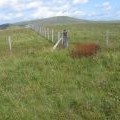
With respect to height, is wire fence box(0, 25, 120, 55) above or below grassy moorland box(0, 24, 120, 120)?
below

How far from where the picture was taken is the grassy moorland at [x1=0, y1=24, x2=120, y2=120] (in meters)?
8.74

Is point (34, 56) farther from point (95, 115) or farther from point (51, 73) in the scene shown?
point (95, 115)

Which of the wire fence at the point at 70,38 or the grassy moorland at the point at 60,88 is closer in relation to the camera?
the grassy moorland at the point at 60,88

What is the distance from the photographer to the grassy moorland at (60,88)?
8742mm

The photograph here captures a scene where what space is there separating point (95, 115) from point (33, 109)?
1.51 meters

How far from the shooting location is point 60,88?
35.0 feet

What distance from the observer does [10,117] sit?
27.9 feet

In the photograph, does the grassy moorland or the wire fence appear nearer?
the grassy moorland

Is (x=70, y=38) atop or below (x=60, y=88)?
below

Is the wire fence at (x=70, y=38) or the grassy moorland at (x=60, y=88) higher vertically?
the grassy moorland at (x=60, y=88)

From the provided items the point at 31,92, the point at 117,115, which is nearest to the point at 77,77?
the point at 31,92

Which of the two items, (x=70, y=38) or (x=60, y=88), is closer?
(x=60, y=88)

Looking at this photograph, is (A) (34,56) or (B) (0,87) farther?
(A) (34,56)

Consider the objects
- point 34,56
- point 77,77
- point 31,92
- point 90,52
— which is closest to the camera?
point 31,92
